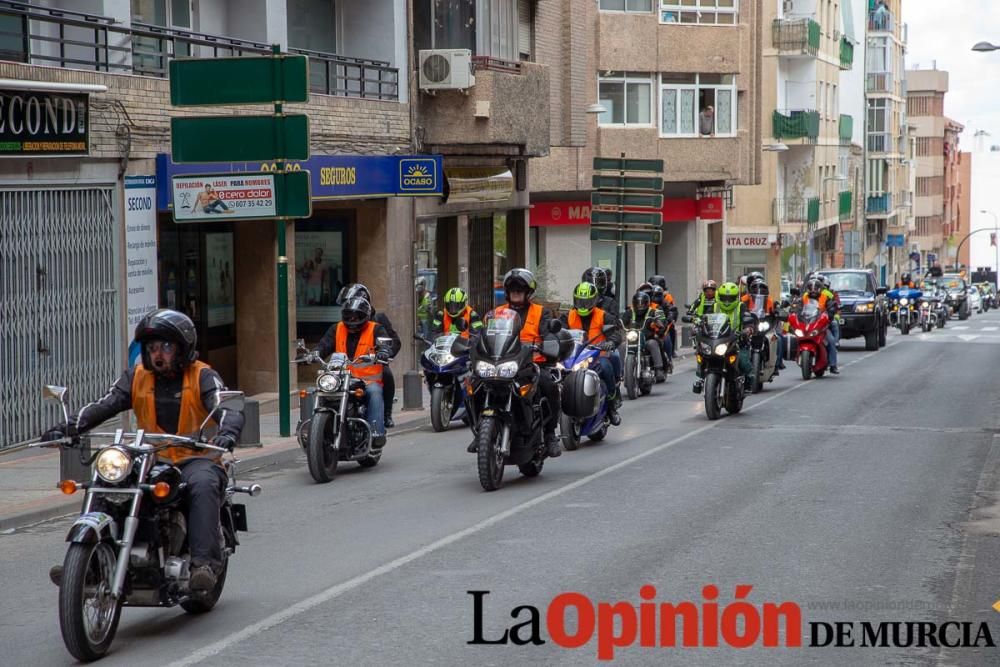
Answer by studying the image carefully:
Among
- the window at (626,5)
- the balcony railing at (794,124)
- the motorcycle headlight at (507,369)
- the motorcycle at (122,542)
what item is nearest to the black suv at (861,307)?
the window at (626,5)

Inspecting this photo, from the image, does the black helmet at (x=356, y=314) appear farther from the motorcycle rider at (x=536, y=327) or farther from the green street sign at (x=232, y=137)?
the green street sign at (x=232, y=137)

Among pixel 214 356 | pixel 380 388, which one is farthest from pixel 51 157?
pixel 214 356

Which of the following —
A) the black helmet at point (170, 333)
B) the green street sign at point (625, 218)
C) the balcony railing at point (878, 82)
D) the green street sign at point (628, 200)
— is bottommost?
the black helmet at point (170, 333)

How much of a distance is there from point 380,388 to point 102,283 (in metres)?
4.54

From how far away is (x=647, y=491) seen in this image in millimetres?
13055

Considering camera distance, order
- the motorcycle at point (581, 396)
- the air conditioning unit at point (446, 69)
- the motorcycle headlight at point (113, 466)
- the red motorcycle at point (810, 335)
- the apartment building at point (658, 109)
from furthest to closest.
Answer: the apartment building at point (658, 109)
the red motorcycle at point (810, 335)
the air conditioning unit at point (446, 69)
the motorcycle at point (581, 396)
the motorcycle headlight at point (113, 466)

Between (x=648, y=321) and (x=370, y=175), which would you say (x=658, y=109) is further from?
(x=370, y=175)

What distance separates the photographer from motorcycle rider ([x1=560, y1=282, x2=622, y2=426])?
16766 mm

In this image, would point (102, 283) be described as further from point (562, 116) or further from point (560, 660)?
point (562, 116)

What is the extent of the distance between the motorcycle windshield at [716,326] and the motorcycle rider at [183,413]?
11725mm

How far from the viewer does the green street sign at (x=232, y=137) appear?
1652 cm

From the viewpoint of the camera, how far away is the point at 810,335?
1056 inches

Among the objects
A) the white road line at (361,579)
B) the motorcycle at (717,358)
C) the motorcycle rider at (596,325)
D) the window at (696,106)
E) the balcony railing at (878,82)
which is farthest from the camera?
the balcony railing at (878,82)

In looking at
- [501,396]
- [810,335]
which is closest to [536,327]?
[501,396]
